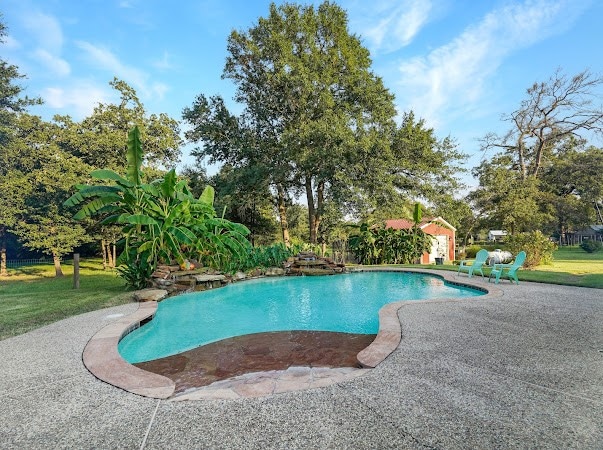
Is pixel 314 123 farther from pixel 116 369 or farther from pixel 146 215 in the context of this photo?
pixel 116 369

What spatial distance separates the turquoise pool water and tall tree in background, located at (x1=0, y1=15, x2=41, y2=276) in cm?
1346

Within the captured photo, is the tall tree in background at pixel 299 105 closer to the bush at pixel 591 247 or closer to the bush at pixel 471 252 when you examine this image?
the bush at pixel 471 252

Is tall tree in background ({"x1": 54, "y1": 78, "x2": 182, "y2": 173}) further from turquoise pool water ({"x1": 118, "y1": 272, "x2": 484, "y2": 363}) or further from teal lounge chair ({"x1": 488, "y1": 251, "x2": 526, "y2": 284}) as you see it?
teal lounge chair ({"x1": 488, "y1": 251, "x2": 526, "y2": 284})

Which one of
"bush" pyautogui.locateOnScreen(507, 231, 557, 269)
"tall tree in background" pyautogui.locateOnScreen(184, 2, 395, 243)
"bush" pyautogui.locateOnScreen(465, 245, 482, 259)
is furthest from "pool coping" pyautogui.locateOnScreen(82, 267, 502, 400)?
"bush" pyautogui.locateOnScreen(465, 245, 482, 259)

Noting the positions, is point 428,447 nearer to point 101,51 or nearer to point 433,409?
point 433,409

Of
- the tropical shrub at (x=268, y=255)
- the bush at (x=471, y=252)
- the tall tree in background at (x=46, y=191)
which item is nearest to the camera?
the tropical shrub at (x=268, y=255)

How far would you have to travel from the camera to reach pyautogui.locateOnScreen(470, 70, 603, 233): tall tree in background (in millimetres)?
27141

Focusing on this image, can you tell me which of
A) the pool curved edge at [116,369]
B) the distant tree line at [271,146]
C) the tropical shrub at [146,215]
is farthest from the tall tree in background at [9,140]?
the pool curved edge at [116,369]

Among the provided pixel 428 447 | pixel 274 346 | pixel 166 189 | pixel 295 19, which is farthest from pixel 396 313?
pixel 295 19

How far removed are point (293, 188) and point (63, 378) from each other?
1968cm

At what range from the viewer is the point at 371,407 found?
258 cm

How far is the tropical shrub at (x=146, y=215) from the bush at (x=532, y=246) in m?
13.8

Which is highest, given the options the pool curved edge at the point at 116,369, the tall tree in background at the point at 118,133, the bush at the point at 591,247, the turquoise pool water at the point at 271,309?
the tall tree in background at the point at 118,133

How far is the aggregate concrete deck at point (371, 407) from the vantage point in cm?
220
